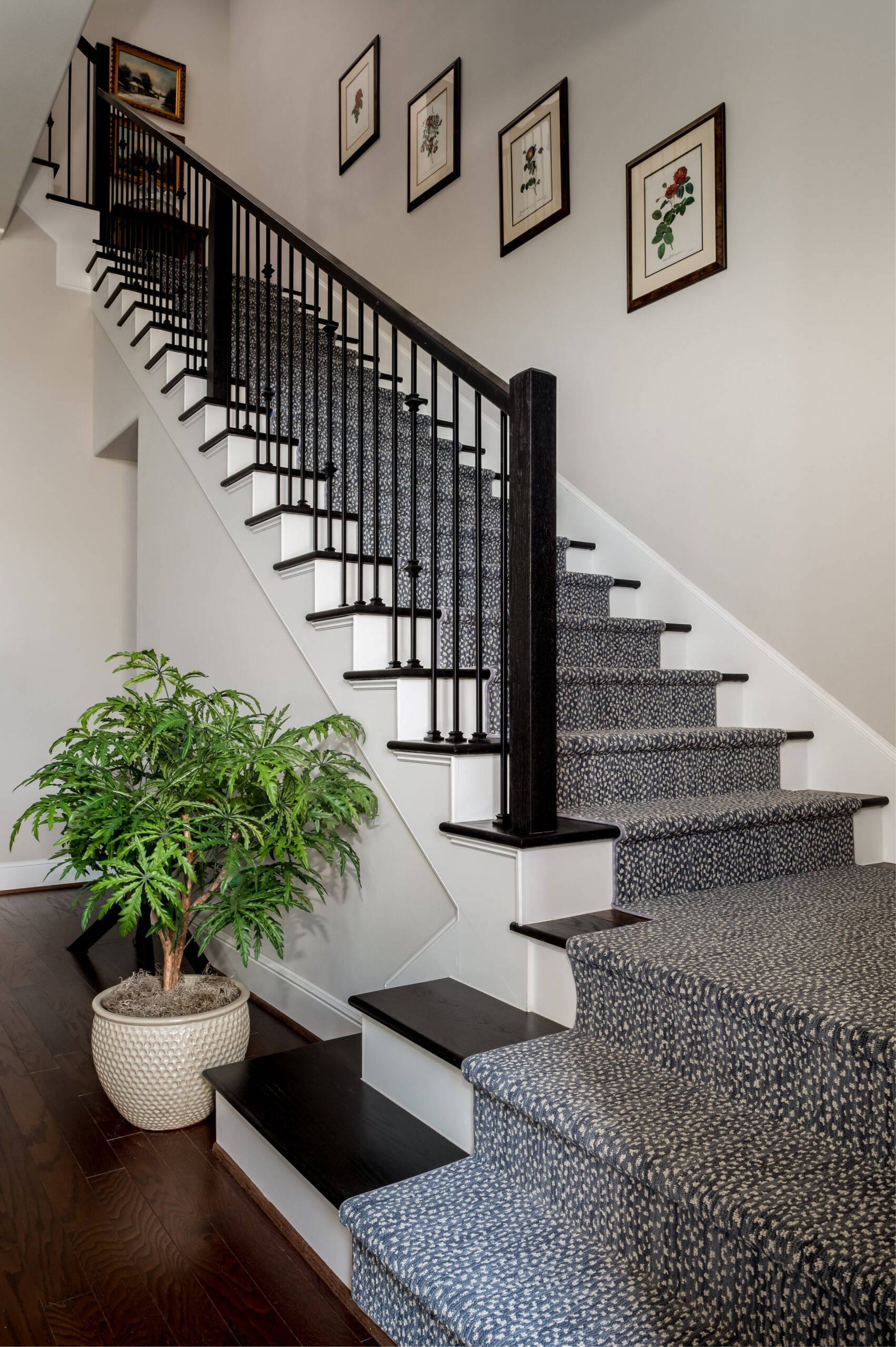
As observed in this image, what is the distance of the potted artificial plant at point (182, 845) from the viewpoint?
1.83m

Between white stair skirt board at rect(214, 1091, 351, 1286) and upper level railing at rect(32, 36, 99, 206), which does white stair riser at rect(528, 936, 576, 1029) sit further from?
upper level railing at rect(32, 36, 99, 206)

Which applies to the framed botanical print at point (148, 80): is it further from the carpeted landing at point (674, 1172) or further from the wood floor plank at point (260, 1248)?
the carpeted landing at point (674, 1172)

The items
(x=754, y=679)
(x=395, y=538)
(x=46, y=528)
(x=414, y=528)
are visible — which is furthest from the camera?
(x=46, y=528)

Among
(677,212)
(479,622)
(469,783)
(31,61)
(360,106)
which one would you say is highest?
(360,106)

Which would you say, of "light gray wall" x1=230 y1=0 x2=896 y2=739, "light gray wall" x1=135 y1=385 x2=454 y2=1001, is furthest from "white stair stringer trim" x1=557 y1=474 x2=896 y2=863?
"light gray wall" x1=135 y1=385 x2=454 y2=1001

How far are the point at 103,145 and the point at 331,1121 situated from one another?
472 centimetres

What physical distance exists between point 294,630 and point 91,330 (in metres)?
2.85

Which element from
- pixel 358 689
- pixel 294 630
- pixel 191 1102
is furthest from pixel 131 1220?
pixel 294 630

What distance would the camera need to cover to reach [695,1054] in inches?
53.7

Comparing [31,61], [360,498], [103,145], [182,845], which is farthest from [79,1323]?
[103,145]

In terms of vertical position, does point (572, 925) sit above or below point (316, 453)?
below

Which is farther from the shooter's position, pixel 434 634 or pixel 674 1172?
pixel 434 634

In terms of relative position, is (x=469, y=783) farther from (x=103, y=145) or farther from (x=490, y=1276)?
(x=103, y=145)

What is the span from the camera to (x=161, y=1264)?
4.88 feet
